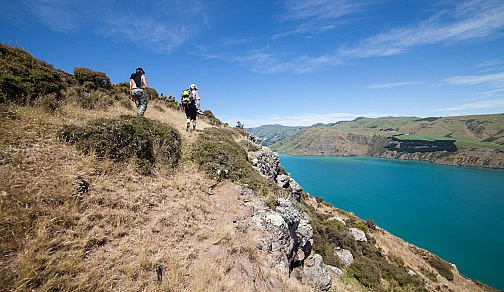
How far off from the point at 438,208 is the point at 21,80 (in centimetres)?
10884

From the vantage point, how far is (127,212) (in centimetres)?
547

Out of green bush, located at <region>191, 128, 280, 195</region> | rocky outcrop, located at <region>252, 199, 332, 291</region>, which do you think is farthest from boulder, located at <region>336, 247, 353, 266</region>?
green bush, located at <region>191, 128, 280, 195</region>

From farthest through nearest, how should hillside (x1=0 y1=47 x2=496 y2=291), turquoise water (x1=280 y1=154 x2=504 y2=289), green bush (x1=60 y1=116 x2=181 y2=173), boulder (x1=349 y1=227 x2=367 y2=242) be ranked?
turquoise water (x1=280 y1=154 x2=504 y2=289), boulder (x1=349 y1=227 x2=367 y2=242), green bush (x1=60 y1=116 x2=181 y2=173), hillside (x1=0 y1=47 x2=496 y2=291)

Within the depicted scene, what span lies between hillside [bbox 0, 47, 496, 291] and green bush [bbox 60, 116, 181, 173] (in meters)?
0.04

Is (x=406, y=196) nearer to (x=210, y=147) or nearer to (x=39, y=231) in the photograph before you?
(x=210, y=147)

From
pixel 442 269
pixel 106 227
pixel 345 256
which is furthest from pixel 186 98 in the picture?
pixel 442 269

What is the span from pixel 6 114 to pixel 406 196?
117898 mm

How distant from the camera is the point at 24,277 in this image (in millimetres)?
3059

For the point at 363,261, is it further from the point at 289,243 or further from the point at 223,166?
the point at 223,166

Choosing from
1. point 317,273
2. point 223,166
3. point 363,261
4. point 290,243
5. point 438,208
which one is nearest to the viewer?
point 290,243

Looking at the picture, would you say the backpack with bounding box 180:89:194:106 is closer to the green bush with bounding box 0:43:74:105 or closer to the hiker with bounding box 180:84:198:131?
the hiker with bounding box 180:84:198:131

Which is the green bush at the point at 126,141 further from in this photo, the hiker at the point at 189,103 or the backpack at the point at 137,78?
the hiker at the point at 189,103

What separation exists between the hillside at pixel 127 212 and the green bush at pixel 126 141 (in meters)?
0.04

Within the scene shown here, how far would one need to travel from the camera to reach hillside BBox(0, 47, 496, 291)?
3701 millimetres
